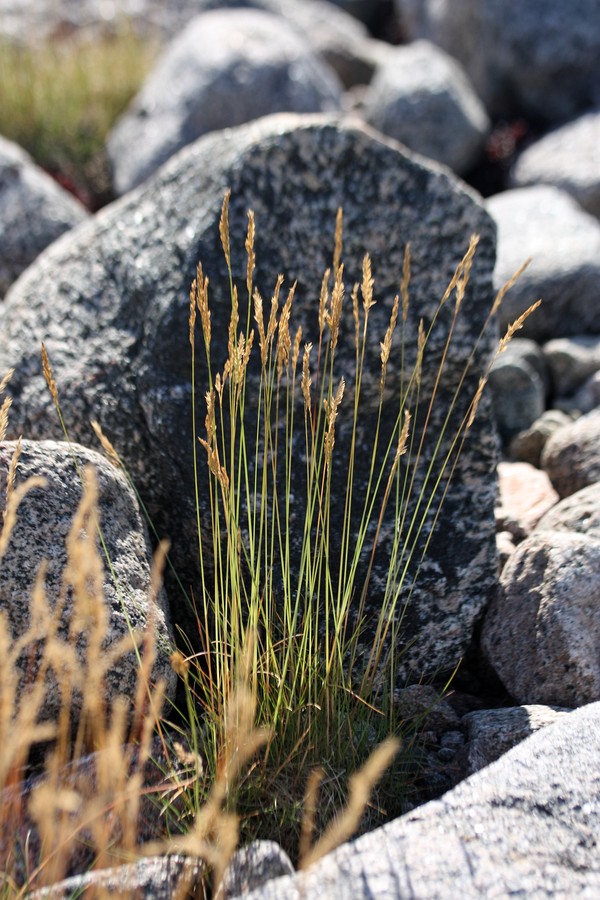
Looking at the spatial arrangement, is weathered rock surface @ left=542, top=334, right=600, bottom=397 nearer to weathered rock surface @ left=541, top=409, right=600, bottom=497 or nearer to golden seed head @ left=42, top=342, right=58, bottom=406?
weathered rock surface @ left=541, top=409, right=600, bottom=497

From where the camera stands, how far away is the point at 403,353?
298 centimetres

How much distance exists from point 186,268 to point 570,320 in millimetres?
3244

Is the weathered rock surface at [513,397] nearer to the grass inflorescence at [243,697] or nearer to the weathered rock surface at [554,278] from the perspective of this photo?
the weathered rock surface at [554,278]

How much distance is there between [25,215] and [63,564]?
3.83m

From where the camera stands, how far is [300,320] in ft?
10.4

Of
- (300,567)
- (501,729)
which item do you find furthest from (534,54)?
(501,729)

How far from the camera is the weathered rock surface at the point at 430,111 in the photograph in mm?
7914

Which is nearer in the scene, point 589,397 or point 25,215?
point 589,397

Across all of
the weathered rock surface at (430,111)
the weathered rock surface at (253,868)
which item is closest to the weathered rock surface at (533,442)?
the weathered rock surface at (253,868)

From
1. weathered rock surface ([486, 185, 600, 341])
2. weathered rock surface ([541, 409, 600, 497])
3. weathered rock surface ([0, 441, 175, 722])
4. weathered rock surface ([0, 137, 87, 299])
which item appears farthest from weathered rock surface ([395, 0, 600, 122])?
weathered rock surface ([0, 441, 175, 722])

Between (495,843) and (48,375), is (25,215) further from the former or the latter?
(495,843)

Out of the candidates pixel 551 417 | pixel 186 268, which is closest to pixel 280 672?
pixel 186 268

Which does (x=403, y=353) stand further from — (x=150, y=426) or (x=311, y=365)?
(x=150, y=426)

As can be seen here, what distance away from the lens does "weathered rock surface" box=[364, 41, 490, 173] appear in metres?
7.91
